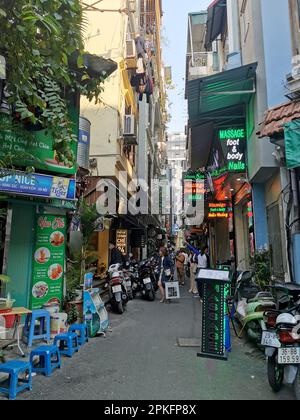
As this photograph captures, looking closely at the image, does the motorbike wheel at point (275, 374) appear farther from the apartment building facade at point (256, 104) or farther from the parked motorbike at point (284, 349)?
the apartment building facade at point (256, 104)

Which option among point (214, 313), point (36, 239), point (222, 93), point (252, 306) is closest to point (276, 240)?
point (252, 306)

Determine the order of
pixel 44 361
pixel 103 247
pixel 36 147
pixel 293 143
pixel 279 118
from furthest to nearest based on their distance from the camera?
pixel 103 247 < pixel 36 147 < pixel 279 118 < pixel 293 143 < pixel 44 361

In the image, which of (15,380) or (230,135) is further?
(230,135)

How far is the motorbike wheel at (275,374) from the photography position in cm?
394

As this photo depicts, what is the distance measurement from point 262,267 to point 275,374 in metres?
4.47

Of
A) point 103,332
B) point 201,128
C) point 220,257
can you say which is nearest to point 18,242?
point 103,332

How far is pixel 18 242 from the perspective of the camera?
6973mm

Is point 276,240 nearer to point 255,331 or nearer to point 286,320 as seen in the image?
point 255,331

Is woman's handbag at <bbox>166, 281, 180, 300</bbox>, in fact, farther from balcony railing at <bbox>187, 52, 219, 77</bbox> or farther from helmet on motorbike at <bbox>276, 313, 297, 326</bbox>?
balcony railing at <bbox>187, 52, 219, 77</bbox>

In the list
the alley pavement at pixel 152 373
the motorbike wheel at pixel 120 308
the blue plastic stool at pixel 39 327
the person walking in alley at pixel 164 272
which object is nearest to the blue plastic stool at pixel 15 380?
the alley pavement at pixel 152 373

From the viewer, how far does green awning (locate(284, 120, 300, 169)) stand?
19.5 feet

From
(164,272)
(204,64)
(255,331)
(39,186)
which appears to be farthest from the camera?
(204,64)

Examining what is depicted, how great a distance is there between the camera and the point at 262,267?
817cm
